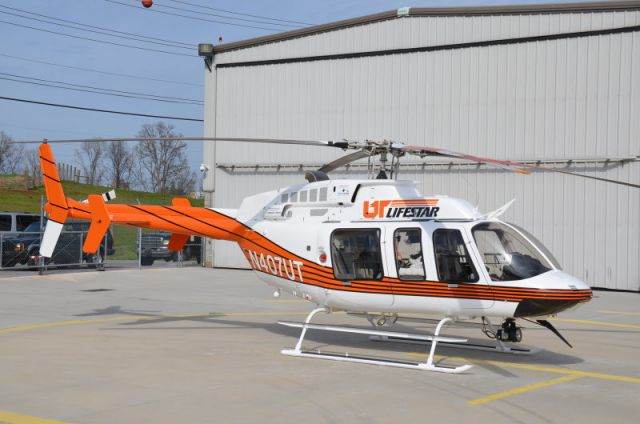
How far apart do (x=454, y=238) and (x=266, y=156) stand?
19.1m

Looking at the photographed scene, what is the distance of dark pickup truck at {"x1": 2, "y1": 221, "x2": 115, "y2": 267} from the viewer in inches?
1051

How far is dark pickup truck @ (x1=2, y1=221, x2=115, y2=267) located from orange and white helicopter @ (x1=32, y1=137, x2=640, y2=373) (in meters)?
14.0

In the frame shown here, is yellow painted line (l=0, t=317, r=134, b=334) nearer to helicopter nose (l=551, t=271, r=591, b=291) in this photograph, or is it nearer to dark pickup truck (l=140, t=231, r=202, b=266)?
helicopter nose (l=551, t=271, r=591, b=291)

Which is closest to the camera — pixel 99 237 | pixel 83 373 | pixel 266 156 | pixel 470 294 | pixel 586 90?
pixel 83 373

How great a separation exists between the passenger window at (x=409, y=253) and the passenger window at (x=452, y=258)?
0.29 metres

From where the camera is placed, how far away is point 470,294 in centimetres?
1094

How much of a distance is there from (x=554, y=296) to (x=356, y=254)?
10.4 ft

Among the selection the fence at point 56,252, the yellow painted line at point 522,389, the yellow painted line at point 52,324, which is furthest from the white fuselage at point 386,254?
the fence at point 56,252

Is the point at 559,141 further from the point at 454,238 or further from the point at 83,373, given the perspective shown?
the point at 83,373

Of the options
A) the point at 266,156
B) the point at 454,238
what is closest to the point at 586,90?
the point at 266,156

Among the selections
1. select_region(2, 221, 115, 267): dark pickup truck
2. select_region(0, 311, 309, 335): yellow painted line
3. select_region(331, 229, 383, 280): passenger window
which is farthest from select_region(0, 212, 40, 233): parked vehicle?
select_region(331, 229, 383, 280): passenger window

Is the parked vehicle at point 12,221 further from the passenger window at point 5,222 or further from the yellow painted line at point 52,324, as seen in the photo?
the yellow painted line at point 52,324

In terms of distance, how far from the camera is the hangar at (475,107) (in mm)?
23094

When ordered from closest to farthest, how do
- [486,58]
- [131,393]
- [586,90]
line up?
1. [131,393]
2. [586,90]
3. [486,58]
